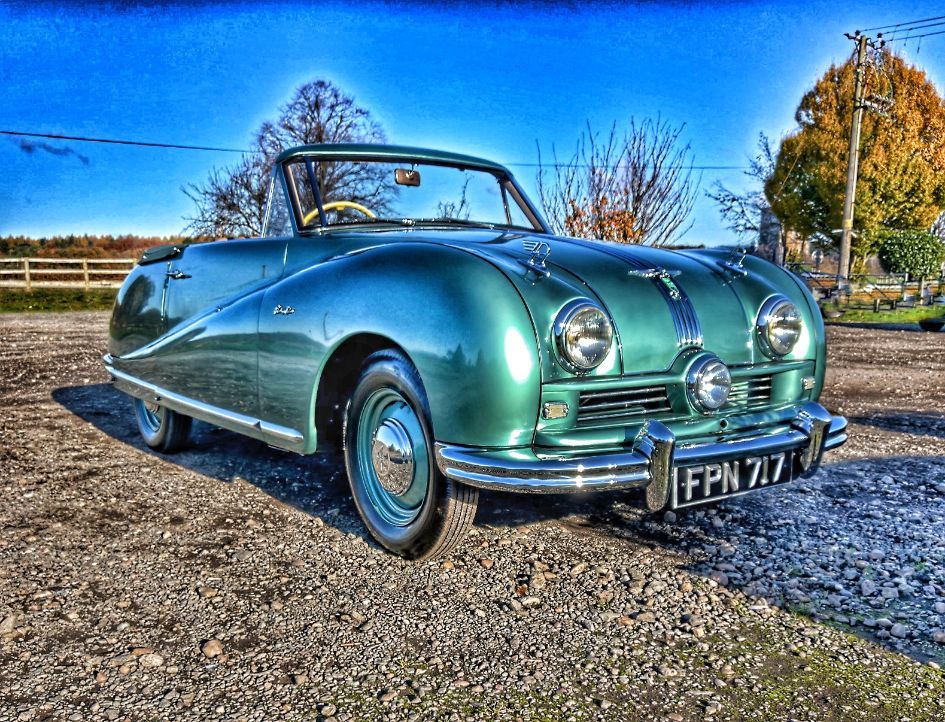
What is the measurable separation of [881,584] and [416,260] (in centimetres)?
200

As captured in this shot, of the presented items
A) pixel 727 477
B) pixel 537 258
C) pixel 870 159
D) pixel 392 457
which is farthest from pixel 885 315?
pixel 392 457

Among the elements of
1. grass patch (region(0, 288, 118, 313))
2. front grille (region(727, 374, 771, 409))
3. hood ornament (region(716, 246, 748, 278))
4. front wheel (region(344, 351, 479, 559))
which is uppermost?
hood ornament (region(716, 246, 748, 278))

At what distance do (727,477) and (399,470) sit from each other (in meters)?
1.18

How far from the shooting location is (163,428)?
461 centimetres

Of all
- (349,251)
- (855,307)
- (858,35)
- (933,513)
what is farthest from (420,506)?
(858,35)

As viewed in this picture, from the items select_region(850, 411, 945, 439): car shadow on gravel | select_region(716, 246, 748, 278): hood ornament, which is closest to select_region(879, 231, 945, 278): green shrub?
select_region(850, 411, 945, 439): car shadow on gravel

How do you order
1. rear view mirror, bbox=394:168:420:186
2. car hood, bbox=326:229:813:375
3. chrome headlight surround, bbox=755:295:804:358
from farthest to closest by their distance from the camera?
1. rear view mirror, bbox=394:168:420:186
2. chrome headlight surround, bbox=755:295:804:358
3. car hood, bbox=326:229:813:375

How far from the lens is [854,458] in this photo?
458 centimetres

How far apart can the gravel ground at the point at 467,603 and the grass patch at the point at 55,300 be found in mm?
17551

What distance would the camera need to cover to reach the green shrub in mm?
24031

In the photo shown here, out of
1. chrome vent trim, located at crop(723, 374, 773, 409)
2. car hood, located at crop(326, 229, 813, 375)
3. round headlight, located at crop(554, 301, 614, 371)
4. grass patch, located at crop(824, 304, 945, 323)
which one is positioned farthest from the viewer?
grass patch, located at crop(824, 304, 945, 323)

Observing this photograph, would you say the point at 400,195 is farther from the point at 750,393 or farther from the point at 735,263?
the point at 750,393

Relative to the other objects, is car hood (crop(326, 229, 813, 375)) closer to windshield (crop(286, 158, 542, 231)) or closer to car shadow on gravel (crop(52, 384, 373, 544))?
windshield (crop(286, 158, 542, 231))

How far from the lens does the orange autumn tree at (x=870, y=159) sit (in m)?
25.9
